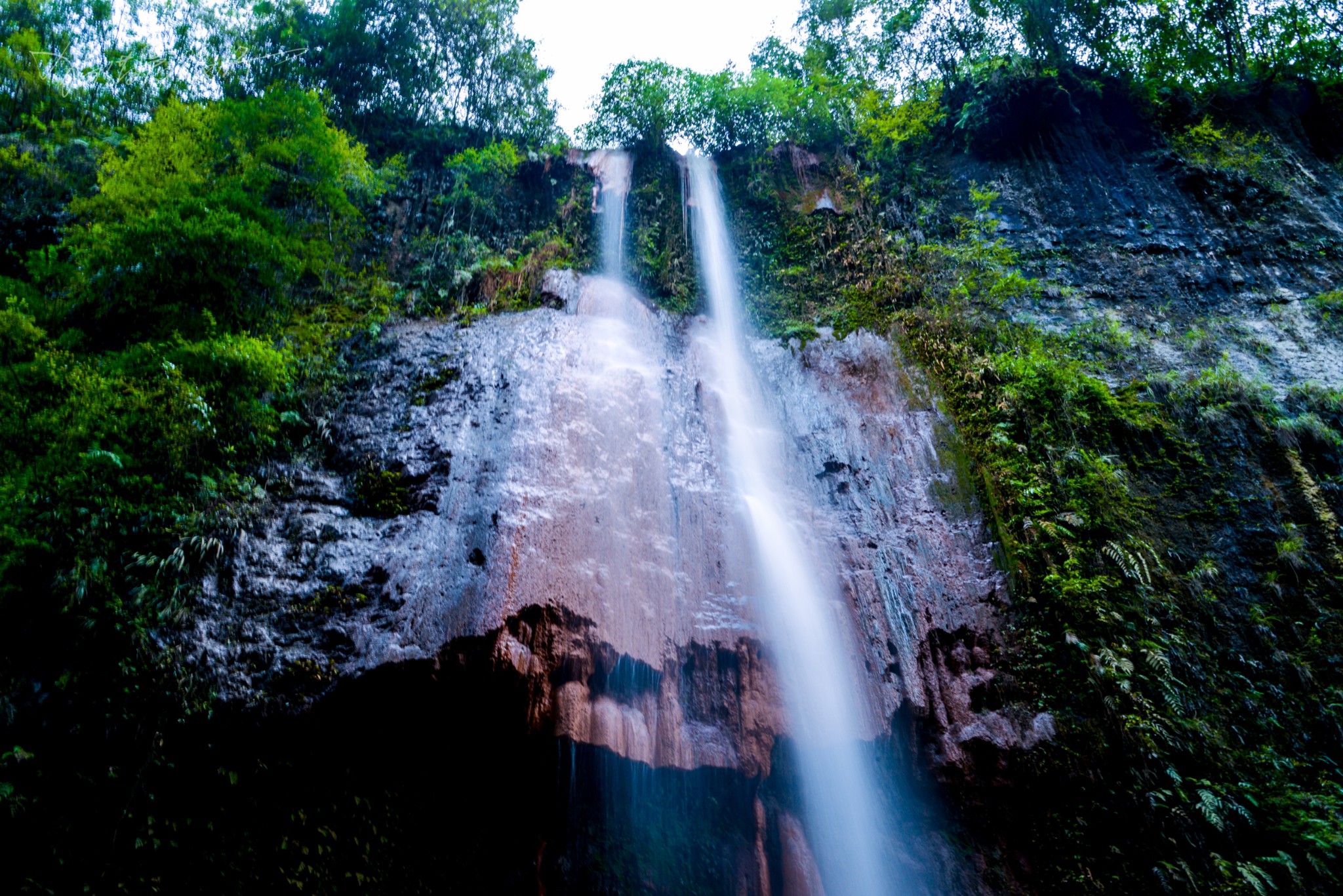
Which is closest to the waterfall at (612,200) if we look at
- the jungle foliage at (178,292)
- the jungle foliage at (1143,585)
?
the jungle foliage at (178,292)

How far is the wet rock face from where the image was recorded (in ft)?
18.5

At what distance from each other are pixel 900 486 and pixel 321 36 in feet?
52.5

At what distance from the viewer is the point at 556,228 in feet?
37.6

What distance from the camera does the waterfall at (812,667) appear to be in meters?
5.81

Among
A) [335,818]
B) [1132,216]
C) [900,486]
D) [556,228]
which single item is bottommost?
[335,818]

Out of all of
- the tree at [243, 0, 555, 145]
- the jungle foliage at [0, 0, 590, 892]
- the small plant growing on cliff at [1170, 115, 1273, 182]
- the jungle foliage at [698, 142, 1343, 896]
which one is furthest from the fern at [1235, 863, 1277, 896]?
the tree at [243, 0, 555, 145]

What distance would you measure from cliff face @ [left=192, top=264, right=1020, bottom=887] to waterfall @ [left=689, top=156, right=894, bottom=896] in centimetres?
19

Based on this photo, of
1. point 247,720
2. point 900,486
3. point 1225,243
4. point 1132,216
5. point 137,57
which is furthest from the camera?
point 137,57

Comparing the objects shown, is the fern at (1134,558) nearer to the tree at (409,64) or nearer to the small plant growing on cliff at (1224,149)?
the small plant growing on cliff at (1224,149)

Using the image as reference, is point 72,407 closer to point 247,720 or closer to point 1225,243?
point 247,720

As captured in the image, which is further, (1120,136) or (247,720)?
(1120,136)

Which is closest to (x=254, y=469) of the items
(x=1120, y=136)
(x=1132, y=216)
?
(x=1132, y=216)

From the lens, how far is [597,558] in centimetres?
643

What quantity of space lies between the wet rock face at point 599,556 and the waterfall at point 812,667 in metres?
0.19
